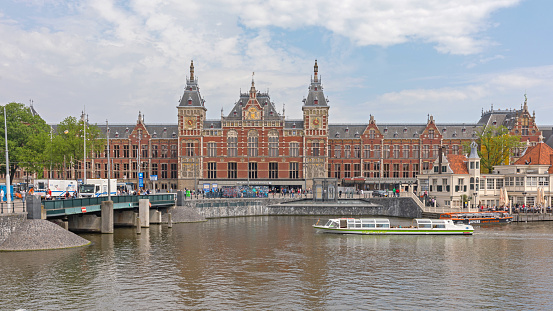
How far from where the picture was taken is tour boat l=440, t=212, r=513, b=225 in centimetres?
7069

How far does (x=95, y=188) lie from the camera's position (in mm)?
71938

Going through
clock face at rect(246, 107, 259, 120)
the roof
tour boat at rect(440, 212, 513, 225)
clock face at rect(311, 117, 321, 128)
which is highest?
clock face at rect(246, 107, 259, 120)

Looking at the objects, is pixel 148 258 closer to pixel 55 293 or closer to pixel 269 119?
pixel 55 293

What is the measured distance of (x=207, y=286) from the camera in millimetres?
34219

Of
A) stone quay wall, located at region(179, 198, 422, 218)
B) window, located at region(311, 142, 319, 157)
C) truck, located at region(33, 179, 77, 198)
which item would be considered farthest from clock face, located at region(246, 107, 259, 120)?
truck, located at region(33, 179, 77, 198)

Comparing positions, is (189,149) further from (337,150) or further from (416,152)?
(416,152)

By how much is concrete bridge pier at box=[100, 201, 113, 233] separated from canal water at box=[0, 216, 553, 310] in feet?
4.81

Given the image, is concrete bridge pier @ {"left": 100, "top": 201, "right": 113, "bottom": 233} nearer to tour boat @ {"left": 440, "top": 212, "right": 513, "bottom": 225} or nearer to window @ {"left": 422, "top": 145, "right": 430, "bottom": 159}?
tour boat @ {"left": 440, "top": 212, "right": 513, "bottom": 225}

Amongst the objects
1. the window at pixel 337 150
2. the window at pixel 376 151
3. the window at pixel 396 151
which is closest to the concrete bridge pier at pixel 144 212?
the window at pixel 337 150

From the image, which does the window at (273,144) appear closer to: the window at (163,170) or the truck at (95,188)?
the window at (163,170)

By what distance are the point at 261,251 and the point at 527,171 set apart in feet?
173

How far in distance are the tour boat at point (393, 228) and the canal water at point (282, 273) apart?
271cm

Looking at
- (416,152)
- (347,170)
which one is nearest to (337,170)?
(347,170)

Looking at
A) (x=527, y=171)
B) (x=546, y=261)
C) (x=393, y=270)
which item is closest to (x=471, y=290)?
(x=393, y=270)
